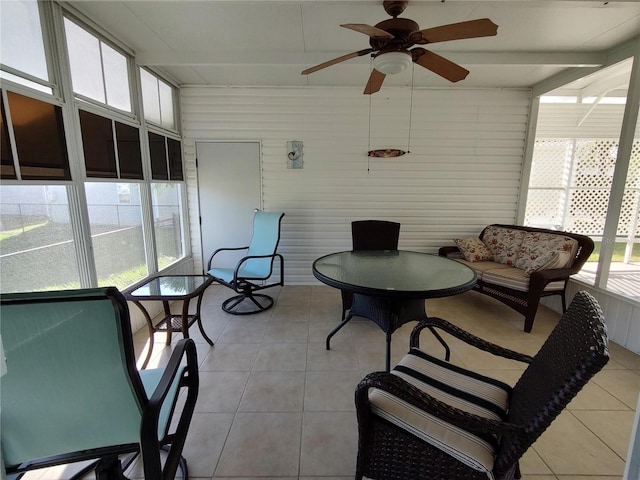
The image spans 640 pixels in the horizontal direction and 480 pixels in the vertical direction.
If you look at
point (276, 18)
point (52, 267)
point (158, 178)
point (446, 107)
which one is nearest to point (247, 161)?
point (158, 178)

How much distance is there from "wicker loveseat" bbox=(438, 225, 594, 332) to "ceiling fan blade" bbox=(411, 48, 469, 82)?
2.06 meters

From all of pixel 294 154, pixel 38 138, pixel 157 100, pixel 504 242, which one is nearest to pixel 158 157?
pixel 157 100

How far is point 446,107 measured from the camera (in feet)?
12.7

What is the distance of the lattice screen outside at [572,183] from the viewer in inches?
199

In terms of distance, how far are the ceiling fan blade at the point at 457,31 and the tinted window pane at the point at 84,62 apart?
2.46m

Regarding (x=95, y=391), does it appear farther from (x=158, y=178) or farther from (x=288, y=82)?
A: (x=288, y=82)

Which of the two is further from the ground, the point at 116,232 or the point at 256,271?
the point at 116,232

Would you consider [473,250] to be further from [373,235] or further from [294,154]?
[294,154]

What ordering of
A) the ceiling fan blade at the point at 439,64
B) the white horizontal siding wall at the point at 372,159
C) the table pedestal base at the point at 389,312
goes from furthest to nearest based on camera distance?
the white horizontal siding wall at the point at 372,159
the table pedestal base at the point at 389,312
the ceiling fan blade at the point at 439,64

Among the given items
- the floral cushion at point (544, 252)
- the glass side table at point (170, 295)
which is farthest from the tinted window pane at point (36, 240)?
the floral cushion at point (544, 252)

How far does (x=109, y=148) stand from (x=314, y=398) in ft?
8.69

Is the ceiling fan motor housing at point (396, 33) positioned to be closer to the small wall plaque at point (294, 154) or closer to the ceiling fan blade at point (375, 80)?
the ceiling fan blade at point (375, 80)

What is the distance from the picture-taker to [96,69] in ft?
8.04

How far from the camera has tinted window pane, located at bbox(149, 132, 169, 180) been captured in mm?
3207
